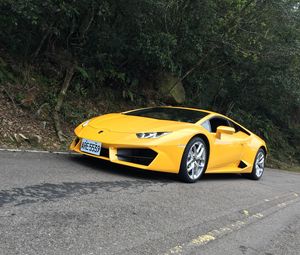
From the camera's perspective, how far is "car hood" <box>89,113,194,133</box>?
247 inches

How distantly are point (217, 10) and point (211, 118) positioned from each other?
5.84m

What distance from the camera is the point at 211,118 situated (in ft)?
24.4

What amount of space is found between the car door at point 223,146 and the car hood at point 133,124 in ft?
2.22

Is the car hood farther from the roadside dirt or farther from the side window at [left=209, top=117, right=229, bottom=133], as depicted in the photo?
the roadside dirt

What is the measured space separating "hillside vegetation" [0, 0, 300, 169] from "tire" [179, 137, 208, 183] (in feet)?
9.81

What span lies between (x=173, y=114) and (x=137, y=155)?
1.59 metres

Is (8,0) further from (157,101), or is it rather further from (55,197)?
(157,101)

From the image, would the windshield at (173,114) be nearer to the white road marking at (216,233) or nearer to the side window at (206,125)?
the side window at (206,125)

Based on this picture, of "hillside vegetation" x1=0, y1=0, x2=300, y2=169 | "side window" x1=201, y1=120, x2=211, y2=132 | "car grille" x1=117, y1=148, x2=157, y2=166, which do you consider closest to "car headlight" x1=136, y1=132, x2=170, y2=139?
"car grille" x1=117, y1=148, x2=157, y2=166

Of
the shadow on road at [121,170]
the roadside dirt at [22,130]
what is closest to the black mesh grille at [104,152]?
the shadow on road at [121,170]

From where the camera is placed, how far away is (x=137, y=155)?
6020 mm

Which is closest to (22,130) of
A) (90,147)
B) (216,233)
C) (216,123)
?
(90,147)

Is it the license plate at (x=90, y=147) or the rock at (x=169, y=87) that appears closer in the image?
the license plate at (x=90, y=147)

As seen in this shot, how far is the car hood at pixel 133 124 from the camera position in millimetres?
6285
